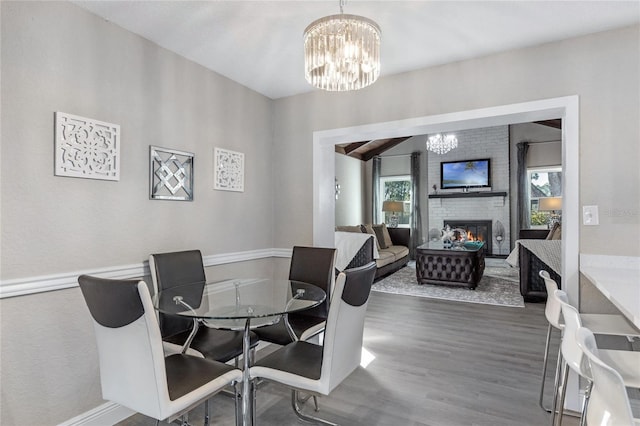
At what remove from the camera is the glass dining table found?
175 centimetres

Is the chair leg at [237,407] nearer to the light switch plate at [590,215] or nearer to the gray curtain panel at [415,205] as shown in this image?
the light switch plate at [590,215]

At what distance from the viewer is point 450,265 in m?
5.67

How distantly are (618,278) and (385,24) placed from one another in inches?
81.3

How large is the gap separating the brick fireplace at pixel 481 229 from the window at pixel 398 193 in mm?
1426

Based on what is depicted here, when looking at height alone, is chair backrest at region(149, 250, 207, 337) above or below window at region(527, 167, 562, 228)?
below

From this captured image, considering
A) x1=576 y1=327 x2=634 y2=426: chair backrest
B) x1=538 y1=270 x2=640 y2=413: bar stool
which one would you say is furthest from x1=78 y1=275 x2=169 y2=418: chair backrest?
x1=538 y1=270 x2=640 y2=413: bar stool

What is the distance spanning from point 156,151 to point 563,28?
2.92 metres

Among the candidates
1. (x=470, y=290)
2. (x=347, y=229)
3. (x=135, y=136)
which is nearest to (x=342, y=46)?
(x=135, y=136)

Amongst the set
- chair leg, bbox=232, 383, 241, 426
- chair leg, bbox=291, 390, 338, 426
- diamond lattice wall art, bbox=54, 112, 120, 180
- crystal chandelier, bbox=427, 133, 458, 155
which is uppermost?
crystal chandelier, bbox=427, 133, 458, 155

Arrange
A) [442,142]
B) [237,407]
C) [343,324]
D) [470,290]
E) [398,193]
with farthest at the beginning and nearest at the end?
[398,193] → [442,142] → [470,290] → [237,407] → [343,324]

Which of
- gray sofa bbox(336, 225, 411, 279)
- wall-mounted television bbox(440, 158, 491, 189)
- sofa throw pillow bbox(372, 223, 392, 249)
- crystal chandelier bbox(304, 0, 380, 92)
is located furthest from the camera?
wall-mounted television bbox(440, 158, 491, 189)

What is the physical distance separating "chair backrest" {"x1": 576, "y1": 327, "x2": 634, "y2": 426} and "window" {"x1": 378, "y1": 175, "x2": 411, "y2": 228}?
8.35 m

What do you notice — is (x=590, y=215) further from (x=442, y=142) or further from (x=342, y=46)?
(x=442, y=142)

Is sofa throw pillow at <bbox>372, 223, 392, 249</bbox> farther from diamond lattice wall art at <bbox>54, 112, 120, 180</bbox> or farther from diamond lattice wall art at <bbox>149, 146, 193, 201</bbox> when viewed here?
diamond lattice wall art at <bbox>54, 112, 120, 180</bbox>
